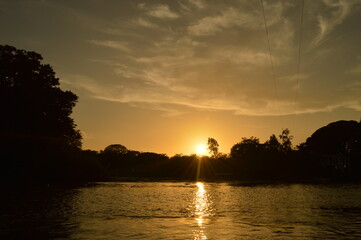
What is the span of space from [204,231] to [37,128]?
5302 cm

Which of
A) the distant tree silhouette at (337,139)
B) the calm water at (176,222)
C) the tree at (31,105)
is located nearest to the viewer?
the calm water at (176,222)

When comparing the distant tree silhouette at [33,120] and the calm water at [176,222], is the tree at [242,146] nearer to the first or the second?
the distant tree silhouette at [33,120]

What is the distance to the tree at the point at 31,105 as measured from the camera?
6247 cm

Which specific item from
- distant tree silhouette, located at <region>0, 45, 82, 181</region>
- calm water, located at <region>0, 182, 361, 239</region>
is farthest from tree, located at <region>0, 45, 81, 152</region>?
calm water, located at <region>0, 182, 361, 239</region>

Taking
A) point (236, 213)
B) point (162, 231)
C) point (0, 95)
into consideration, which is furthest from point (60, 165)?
point (162, 231)

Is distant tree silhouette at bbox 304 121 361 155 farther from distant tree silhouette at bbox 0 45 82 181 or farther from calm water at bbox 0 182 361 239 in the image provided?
calm water at bbox 0 182 361 239

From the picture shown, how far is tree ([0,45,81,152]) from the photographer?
62469 millimetres

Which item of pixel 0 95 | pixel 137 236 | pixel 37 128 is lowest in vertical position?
pixel 137 236

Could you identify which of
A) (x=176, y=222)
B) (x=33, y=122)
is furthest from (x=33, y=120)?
(x=176, y=222)

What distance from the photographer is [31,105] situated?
63281 mm

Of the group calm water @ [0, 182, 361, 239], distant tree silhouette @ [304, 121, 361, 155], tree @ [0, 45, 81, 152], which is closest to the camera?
calm water @ [0, 182, 361, 239]

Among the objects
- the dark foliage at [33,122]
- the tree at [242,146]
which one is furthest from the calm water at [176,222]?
the tree at [242,146]

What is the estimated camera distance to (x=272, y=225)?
69.5 ft

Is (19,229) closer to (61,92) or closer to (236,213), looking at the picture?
(236,213)
